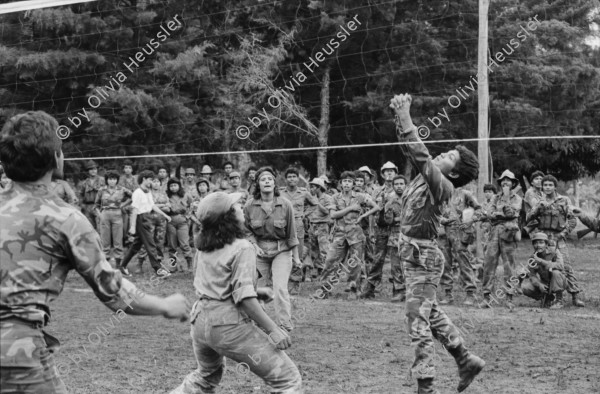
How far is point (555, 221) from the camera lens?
11.3 m

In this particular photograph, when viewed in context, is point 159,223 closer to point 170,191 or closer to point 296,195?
point 170,191

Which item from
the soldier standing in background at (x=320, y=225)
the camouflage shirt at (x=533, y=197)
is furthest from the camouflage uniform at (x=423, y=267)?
the soldier standing in background at (x=320, y=225)

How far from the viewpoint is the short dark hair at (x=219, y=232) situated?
4625 millimetres

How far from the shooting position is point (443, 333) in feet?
18.9

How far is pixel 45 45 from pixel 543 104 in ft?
41.9

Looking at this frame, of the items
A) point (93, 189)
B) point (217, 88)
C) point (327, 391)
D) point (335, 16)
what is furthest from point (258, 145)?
point (327, 391)

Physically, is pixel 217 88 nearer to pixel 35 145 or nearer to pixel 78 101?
pixel 78 101

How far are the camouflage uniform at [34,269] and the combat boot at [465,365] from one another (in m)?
3.32

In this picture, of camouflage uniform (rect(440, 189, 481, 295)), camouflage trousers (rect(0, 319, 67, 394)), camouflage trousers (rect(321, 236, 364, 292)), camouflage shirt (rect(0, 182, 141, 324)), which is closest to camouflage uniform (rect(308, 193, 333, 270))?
camouflage trousers (rect(321, 236, 364, 292))

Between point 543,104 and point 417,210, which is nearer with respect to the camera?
point 417,210

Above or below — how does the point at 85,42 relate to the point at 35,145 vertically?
above

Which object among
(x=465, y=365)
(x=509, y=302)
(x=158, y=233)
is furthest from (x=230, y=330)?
(x=158, y=233)

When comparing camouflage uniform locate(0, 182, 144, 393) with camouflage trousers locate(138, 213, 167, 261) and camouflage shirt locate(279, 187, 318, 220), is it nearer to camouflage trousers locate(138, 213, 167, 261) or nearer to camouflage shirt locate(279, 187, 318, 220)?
camouflage shirt locate(279, 187, 318, 220)

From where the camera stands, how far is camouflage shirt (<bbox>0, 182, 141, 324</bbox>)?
304 cm
